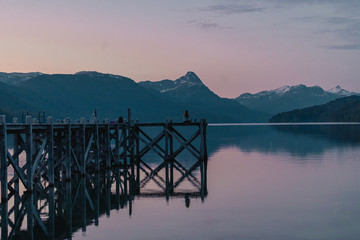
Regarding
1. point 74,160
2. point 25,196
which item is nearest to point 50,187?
point 25,196

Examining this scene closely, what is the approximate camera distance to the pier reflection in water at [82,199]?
26.8 m

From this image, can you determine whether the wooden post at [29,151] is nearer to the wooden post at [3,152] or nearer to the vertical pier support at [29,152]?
the vertical pier support at [29,152]

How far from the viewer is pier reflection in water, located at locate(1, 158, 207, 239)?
26812mm

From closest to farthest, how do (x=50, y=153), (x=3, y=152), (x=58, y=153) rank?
(x=3, y=152)
(x=50, y=153)
(x=58, y=153)

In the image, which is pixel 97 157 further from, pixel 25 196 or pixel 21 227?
pixel 21 227

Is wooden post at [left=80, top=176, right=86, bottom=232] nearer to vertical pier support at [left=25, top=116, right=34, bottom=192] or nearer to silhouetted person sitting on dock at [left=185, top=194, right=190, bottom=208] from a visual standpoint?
vertical pier support at [left=25, top=116, right=34, bottom=192]

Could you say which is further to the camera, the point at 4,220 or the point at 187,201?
the point at 187,201

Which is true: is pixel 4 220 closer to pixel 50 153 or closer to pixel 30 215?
pixel 30 215

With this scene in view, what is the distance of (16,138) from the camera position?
37.3 m

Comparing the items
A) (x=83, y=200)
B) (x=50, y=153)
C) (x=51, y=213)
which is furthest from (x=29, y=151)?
(x=51, y=213)

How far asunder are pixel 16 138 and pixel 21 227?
462 inches

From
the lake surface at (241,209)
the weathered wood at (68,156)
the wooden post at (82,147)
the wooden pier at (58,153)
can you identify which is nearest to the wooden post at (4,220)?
the wooden pier at (58,153)

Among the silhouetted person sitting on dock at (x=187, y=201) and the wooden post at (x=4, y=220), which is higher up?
the wooden post at (x=4, y=220)

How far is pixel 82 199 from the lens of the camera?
34719 mm
